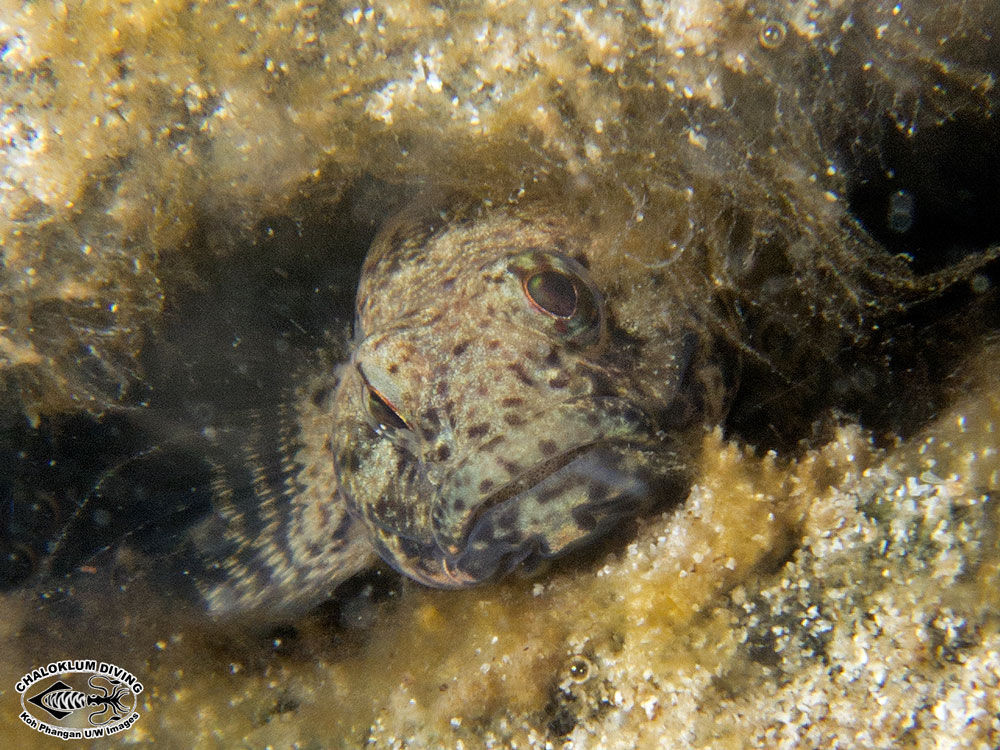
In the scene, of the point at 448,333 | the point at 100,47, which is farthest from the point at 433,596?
the point at 100,47


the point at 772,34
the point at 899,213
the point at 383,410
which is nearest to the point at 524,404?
the point at 383,410

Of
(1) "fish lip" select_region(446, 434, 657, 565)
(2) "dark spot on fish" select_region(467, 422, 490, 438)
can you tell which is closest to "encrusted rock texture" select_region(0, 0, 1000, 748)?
(1) "fish lip" select_region(446, 434, 657, 565)

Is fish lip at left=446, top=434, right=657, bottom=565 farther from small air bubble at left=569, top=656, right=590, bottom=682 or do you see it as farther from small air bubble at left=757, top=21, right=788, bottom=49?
small air bubble at left=757, top=21, right=788, bottom=49

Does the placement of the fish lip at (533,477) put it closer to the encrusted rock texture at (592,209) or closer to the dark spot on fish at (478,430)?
the dark spot on fish at (478,430)

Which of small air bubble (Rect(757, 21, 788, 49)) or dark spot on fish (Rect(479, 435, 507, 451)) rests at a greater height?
small air bubble (Rect(757, 21, 788, 49))

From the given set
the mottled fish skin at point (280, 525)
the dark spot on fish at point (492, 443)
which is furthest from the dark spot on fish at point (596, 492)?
the mottled fish skin at point (280, 525)

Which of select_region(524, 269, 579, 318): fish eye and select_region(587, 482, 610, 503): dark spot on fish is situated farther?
select_region(524, 269, 579, 318): fish eye

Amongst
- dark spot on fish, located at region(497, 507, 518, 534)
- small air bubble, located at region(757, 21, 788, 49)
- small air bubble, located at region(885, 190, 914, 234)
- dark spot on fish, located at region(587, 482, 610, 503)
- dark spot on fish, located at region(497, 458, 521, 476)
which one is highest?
small air bubble, located at region(757, 21, 788, 49)
